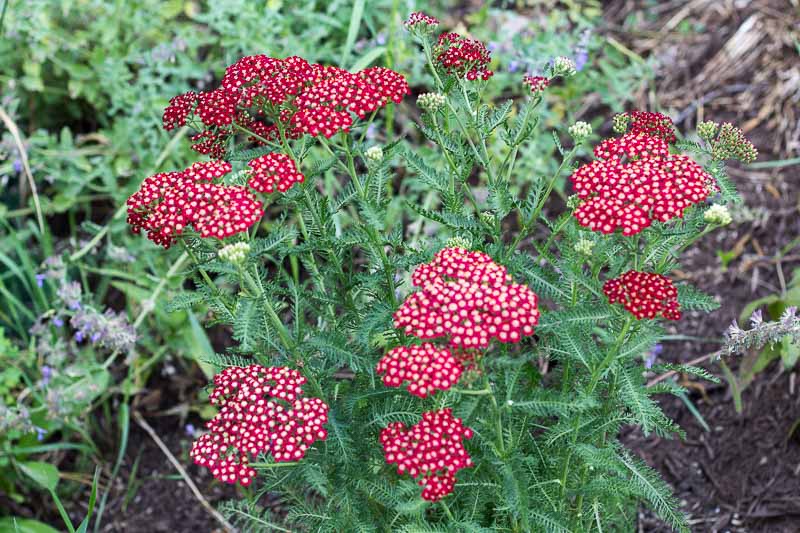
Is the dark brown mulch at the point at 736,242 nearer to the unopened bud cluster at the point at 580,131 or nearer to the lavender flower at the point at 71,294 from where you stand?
the unopened bud cluster at the point at 580,131

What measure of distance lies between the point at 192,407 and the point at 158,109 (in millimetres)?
1725

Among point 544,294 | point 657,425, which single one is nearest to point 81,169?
point 544,294

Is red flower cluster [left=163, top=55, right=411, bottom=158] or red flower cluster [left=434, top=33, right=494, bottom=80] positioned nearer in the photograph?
red flower cluster [left=163, top=55, right=411, bottom=158]

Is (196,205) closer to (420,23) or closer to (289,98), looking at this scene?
(289,98)

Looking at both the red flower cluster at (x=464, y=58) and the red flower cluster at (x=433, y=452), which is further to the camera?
the red flower cluster at (x=464, y=58)

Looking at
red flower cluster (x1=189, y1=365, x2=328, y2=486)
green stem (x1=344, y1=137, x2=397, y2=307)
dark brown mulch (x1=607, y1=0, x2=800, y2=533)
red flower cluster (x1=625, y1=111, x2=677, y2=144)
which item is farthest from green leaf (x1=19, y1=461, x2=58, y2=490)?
red flower cluster (x1=625, y1=111, x2=677, y2=144)

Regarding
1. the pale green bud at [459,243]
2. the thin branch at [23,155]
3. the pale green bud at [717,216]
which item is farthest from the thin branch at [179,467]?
the pale green bud at [717,216]

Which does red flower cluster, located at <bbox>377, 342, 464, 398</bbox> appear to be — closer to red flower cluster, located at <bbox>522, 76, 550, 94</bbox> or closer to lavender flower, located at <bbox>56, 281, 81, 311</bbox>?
red flower cluster, located at <bbox>522, 76, 550, 94</bbox>

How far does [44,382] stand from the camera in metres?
4.26

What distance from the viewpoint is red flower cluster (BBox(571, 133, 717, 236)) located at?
2367 millimetres

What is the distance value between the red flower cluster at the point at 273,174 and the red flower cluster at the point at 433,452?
0.77 m

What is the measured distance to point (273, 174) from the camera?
249 cm

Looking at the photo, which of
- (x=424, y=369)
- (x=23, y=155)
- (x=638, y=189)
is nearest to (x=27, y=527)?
(x=23, y=155)

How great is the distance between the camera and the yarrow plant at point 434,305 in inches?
92.4
